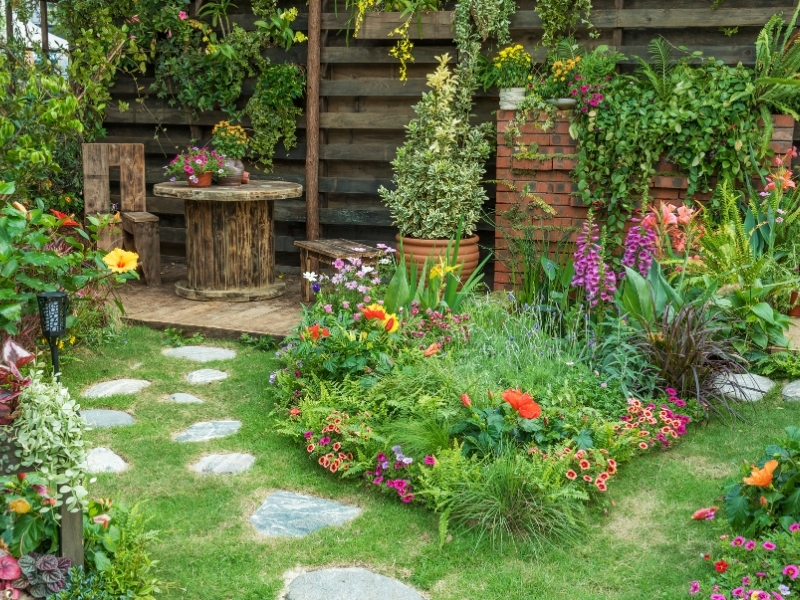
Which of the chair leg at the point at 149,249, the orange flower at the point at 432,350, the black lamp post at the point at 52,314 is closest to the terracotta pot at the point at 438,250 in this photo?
the orange flower at the point at 432,350

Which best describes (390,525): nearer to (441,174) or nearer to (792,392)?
(792,392)

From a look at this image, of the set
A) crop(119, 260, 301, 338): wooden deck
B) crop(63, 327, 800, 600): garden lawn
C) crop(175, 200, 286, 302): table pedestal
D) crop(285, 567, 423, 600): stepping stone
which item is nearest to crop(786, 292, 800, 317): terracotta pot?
crop(63, 327, 800, 600): garden lawn

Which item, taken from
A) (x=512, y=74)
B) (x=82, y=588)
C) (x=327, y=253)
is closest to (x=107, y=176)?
(x=327, y=253)

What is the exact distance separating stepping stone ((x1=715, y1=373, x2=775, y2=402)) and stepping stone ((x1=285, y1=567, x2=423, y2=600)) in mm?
2149

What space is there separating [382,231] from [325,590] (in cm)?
500

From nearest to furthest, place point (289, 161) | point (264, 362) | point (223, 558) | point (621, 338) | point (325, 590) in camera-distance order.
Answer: point (325, 590) → point (223, 558) → point (621, 338) → point (264, 362) → point (289, 161)

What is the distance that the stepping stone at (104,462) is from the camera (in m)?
3.92

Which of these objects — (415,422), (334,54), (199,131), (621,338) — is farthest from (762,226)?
(199,131)

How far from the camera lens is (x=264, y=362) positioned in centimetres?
549

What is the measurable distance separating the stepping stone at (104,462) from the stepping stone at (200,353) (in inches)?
59.5

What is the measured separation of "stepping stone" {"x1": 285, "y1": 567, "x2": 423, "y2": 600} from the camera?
2.98 meters

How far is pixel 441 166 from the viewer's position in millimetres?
6465

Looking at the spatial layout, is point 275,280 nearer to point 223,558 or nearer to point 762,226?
point 762,226

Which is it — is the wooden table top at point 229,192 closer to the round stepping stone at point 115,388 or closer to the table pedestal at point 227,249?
the table pedestal at point 227,249
